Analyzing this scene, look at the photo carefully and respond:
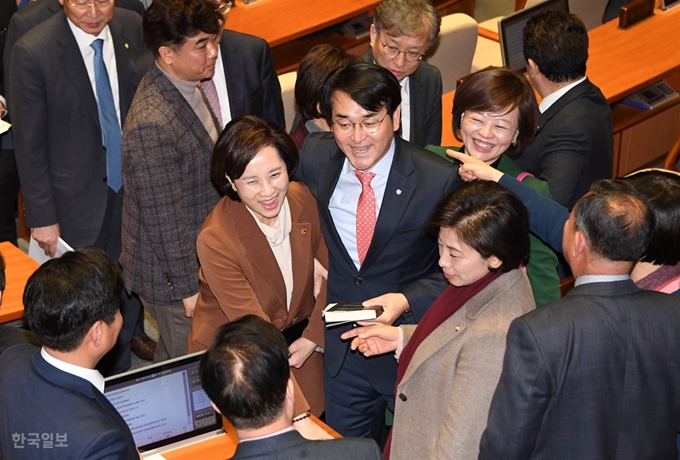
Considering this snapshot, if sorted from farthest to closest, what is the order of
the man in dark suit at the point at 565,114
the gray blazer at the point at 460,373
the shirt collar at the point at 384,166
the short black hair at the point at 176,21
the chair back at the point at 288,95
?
1. the chair back at the point at 288,95
2. the man in dark suit at the point at 565,114
3. the short black hair at the point at 176,21
4. the shirt collar at the point at 384,166
5. the gray blazer at the point at 460,373

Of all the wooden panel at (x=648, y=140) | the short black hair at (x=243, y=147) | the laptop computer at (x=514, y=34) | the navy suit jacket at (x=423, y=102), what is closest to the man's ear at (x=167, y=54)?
the short black hair at (x=243, y=147)

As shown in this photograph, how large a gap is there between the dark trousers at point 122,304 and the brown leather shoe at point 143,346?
23cm

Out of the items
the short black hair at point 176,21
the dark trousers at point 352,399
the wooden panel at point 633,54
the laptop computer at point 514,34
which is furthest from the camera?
the wooden panel at point 633,54

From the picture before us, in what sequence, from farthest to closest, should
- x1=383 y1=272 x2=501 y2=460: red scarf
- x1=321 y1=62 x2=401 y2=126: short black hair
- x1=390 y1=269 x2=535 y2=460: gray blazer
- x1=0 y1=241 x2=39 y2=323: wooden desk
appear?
x1=0 y1=241 x2=39 y2=323: wooden desk → x1=321 y1=62 x2=401 y2=126: short black hair → x1=383 y1=272 x2=501 y2=460: red scarf → x1=390 y1=269 x2=535 y2=460: gray blazer

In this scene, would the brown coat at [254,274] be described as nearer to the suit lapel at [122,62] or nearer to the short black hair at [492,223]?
the short black hair at [492,223]

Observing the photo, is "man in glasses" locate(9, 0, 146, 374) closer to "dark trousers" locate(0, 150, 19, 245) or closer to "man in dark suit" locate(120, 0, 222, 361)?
"man in dark suit" locate(120, 0, 222, 361)

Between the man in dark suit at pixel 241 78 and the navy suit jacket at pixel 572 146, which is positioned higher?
the man in dark suit at pixel 241 78

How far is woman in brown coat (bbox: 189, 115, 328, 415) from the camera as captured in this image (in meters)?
3.37

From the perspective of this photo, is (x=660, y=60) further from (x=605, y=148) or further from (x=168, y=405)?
(x=168, y=405)

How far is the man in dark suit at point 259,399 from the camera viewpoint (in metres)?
2.36

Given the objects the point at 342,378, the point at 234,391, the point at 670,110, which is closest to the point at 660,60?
the point at 670,110

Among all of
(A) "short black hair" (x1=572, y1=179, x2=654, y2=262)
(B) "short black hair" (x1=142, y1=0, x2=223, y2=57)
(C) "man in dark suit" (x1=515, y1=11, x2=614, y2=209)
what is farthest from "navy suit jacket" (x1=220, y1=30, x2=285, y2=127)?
(A) "short black hair" (x1=572, y1=179, x2=654, y2=262)

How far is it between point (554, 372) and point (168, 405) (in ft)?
4.21

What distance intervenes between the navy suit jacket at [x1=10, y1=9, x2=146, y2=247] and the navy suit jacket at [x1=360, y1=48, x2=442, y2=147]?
112cm
